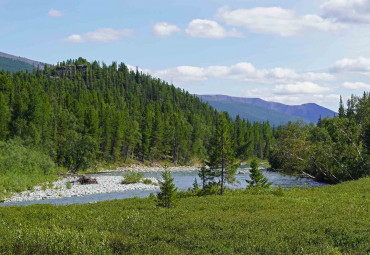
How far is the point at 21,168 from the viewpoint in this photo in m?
61.7

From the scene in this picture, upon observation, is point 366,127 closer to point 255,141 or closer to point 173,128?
point 173,128

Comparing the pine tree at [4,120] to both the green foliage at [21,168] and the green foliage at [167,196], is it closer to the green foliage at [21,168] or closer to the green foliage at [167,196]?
the green foliage at [21,168]

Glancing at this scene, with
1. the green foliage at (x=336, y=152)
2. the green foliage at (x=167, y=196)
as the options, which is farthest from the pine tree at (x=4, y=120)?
the green foliage at (x=167, y=196)

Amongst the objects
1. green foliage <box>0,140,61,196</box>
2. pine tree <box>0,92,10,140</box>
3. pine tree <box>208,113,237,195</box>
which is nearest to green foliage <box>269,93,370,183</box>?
pine tree <box>208,113,237,195</box>

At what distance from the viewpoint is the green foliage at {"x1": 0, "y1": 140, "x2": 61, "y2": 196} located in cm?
5212

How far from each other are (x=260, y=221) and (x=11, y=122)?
7561 cm

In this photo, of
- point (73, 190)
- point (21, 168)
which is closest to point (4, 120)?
point (21, 168)

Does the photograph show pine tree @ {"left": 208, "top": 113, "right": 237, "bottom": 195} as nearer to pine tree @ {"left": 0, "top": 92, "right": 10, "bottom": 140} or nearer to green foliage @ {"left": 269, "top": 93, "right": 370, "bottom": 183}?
green foliage @ {"left": 269, "top": 93, "right": 370, "bottom": 183}

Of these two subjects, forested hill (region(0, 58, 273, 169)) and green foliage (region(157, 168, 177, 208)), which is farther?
forested hill (region(0, 58, 273, 169))

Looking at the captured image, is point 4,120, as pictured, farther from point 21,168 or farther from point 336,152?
point 336,152

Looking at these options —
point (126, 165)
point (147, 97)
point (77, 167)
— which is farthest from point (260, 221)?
point (147, 97)

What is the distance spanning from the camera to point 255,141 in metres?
156

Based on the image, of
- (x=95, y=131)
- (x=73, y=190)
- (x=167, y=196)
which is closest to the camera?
(x=167, y=196)

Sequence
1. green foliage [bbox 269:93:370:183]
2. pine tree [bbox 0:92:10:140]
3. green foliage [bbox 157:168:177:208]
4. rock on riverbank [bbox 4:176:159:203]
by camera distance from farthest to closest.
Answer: pine tree [bbox 0:92:10:140], green foliage [bbox 269:93:370:183], rock on riverbank [bbox 4:176:159:203], green foliage [bbox 157:168:177:208]
